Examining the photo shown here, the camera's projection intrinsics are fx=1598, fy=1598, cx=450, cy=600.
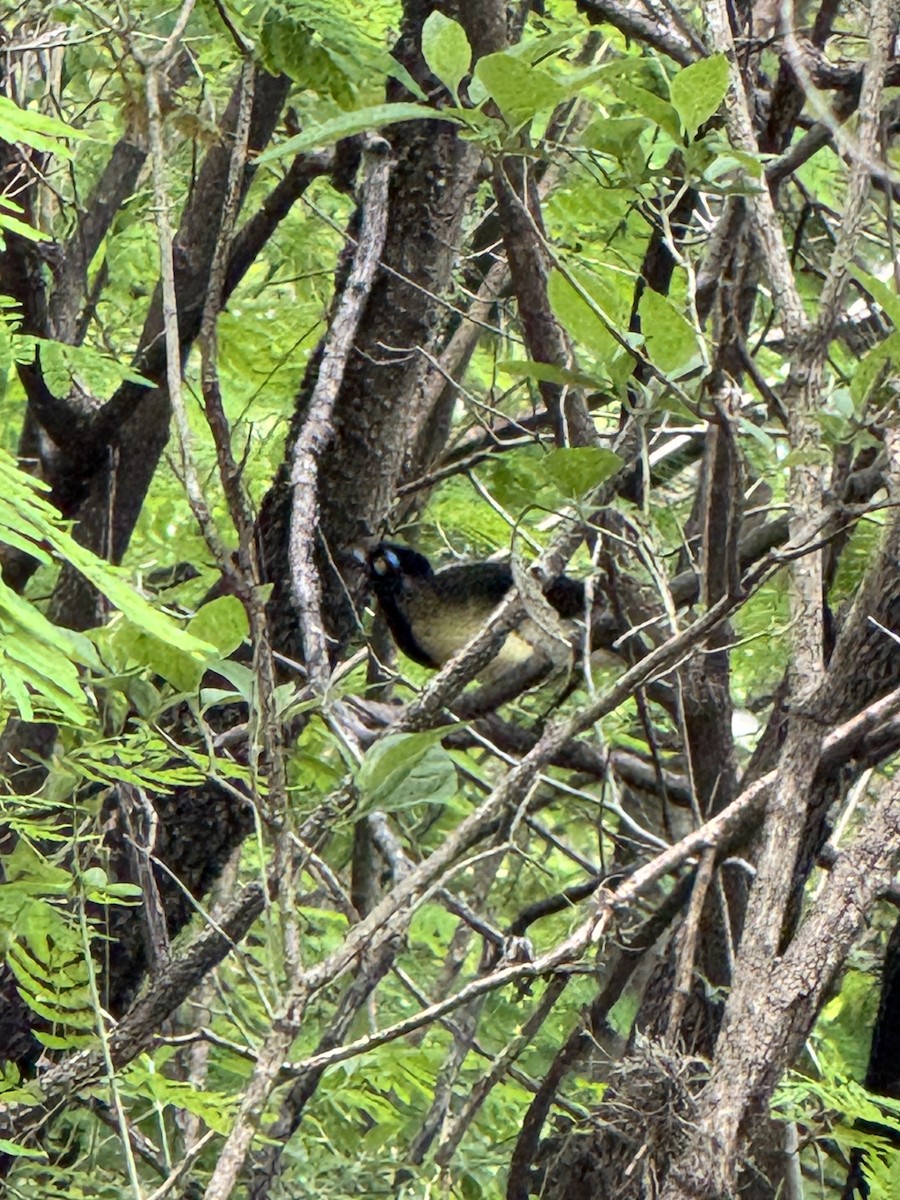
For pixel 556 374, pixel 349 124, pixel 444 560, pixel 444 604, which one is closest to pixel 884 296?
pixel 556 374

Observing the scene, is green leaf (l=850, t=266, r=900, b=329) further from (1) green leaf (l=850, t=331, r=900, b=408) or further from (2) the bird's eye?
(2) the bird's eye

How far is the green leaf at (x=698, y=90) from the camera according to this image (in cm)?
159

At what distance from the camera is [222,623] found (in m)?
1.74

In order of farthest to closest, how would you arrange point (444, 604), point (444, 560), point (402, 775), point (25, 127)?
point (444, 560) → point (444, 604) → point (402, 775) → point (25, 127)

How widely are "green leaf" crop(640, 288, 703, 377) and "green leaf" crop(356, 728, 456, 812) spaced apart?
44cm

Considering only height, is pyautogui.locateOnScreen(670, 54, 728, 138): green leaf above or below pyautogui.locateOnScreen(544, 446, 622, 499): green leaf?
above

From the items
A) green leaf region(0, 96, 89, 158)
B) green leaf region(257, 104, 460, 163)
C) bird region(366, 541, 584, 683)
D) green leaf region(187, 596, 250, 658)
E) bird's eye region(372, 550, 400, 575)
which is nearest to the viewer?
green leaf region(0, 96, 89, 158)

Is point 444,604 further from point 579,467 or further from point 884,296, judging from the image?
point 884,296

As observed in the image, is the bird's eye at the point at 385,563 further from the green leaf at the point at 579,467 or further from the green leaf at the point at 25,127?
the green leaf at the point at 25,127

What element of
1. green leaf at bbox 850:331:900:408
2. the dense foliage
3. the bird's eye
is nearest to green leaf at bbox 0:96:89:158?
the dense foliage

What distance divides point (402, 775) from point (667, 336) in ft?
1.73

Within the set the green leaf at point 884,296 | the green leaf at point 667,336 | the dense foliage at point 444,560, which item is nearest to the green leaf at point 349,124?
the dense foliage at point 444,560

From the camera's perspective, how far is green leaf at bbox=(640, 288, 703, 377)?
160 cm

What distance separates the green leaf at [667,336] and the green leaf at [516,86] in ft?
0.72
